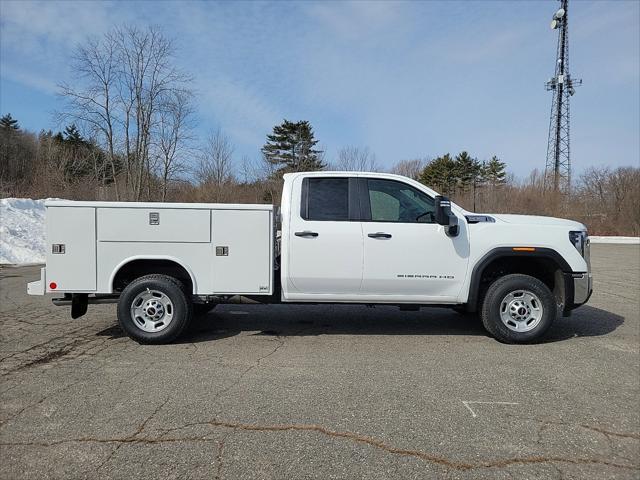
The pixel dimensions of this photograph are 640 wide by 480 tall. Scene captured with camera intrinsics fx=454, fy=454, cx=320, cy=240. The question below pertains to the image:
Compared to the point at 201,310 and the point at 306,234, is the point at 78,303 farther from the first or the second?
the point at 306,234

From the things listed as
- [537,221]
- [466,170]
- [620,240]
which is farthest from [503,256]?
[466,170]

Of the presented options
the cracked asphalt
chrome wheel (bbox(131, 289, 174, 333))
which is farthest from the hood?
chrome wheel (bbox(131, 289, 174, 333))

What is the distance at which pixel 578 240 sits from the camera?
5.78m

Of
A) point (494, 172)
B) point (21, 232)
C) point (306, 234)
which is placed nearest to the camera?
point (306, 234)

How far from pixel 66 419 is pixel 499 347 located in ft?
15.4

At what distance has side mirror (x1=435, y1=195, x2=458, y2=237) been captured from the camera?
5.46 metres

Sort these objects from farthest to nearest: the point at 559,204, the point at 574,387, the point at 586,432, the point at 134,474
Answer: the point at 559,204, the point at 574,387, the point at 586,432, the point at 134,474

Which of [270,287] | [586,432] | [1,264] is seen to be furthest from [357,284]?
[1,264]

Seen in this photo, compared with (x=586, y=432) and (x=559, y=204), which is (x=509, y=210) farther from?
(x=586, y=432)

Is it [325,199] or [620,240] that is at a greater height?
[325,199]

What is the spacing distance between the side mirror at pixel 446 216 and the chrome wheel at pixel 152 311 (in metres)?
3.43

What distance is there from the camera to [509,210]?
3625cm

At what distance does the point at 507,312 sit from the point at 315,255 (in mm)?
2522

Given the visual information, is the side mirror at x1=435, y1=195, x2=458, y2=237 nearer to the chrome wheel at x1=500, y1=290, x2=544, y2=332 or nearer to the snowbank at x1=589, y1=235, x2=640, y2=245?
the chrome wheel at x1=500, y1=290, x2=544, y2=332
